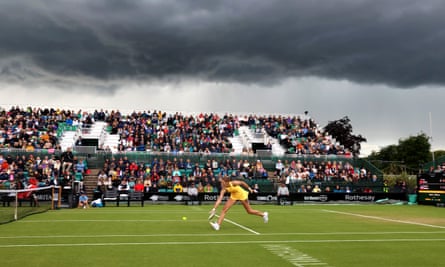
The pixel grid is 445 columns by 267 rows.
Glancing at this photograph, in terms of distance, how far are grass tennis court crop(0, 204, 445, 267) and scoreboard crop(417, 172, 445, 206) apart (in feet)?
48.4

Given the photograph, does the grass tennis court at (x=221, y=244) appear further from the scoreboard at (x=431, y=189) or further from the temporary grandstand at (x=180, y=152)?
the scoreboard at (x=431, y=189)

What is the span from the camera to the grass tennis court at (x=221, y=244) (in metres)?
9.56

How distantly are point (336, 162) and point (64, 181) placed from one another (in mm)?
22090

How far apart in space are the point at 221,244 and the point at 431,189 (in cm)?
2480

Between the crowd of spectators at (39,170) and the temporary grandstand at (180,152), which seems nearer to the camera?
the crowd of spectators at (39,170)

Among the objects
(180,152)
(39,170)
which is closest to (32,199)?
(39,170)

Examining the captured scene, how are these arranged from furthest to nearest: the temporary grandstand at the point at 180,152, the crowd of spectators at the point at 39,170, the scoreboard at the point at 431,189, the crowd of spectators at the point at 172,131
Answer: the crowd of spectators at the point at 172,131 < the temporary grandstand at the point at 180,152 < the scoreboard at the point at 431,189 < the crowd of spectators at the point at 39,170

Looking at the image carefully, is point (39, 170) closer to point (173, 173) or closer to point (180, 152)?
point (173, 173)

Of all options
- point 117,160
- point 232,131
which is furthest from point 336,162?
point 117,160

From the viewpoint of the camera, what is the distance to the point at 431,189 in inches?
1252

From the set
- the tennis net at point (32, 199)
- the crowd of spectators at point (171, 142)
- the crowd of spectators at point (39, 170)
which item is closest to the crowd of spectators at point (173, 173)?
the crowd of spectators at point (171, 142)

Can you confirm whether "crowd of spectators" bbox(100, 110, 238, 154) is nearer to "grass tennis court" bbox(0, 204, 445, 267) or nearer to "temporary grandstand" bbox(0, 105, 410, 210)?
"temporary grandstand" bbox(0, 105, 410, 210)

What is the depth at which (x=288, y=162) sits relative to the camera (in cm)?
3803

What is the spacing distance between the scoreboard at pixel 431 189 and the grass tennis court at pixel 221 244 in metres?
14.8
